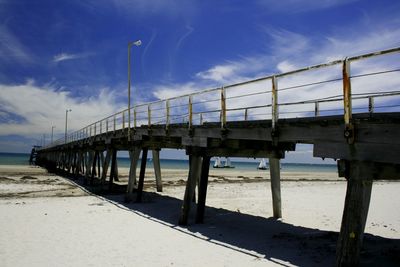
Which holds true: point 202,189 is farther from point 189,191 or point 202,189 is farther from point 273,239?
point 273,239

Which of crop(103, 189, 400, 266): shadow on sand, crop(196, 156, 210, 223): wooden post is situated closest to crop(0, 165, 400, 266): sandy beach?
crop(103, 189, 400, 266): shadow on sand

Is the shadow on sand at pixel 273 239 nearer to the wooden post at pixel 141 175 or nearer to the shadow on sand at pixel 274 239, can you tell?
the shadow on sand at pixel 274 239

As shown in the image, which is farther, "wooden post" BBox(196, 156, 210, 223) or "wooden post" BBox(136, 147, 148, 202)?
"wooden post" BBox(136, 147, 148, 202)

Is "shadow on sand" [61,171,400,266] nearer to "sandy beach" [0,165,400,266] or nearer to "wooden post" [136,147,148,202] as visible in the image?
"sandy beach" [0,165,400,266]

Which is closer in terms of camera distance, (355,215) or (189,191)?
(355,215)

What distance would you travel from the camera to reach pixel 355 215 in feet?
19.7

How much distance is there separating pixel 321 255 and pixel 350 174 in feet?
7.42

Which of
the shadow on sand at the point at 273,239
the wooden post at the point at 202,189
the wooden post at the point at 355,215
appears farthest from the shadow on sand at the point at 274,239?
the wooden post at the point at 355,215

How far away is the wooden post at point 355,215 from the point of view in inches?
236

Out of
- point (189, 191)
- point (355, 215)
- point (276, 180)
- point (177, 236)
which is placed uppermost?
point (276, 180)

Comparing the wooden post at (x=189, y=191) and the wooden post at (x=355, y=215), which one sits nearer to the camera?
the wooden post at (x=355, y=215)

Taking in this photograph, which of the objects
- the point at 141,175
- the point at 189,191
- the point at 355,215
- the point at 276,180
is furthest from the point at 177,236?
the point at 141,175

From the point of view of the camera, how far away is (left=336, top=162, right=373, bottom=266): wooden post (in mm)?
5988

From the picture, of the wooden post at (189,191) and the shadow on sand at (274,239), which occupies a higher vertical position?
the wooden post at (189,191)
